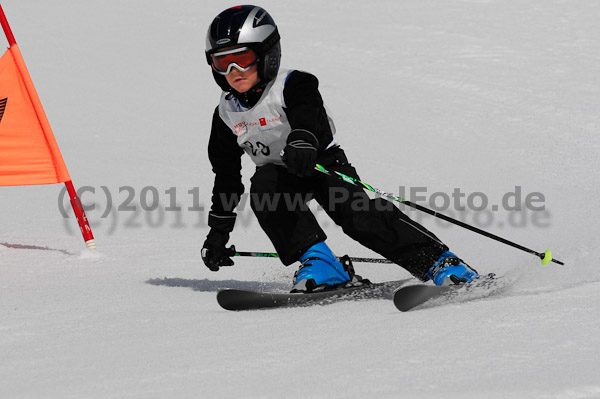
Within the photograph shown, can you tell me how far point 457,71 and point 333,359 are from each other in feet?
26.7

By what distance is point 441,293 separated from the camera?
3.66m

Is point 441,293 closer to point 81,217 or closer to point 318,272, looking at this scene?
point 318,272

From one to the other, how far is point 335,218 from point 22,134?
2661mm

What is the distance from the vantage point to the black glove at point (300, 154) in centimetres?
376

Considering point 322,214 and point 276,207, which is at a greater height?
point 276,207

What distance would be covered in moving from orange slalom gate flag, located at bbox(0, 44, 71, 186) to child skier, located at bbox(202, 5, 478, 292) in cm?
195

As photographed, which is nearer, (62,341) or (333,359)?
(333,359)

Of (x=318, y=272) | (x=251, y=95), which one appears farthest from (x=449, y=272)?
(x=251, y=95)

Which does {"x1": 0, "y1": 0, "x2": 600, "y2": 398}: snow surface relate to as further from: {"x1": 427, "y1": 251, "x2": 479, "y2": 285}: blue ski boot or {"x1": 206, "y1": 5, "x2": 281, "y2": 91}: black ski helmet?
{"x1": 206, "y1": 5, "x2": 281, "y2": 91}: black ski helmet

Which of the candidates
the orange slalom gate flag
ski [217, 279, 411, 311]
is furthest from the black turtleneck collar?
the orange slalom gate flag

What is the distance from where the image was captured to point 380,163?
8.10 meters

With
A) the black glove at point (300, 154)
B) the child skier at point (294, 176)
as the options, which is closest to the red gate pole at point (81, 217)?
the child skier at point (294, 176)

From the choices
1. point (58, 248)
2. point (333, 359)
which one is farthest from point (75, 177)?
point (333, 359)

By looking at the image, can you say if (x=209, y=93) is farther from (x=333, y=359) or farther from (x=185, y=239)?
(x=333, y=359)
